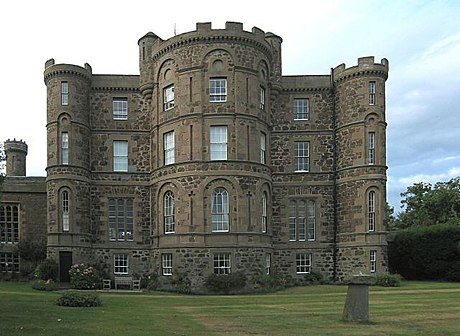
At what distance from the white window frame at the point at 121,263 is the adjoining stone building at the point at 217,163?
8 centimetres

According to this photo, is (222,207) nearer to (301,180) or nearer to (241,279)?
(241,279)

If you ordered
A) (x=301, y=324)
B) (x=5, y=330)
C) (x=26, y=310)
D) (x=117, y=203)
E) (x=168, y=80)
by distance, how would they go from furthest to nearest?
(x=117, y=203), (x=168, y=80), (x=26, y=310), (x=301, y=324), (x=5, y=330)

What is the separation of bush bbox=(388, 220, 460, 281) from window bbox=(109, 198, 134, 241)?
1972 cm

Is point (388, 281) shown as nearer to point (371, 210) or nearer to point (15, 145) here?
point (371, 210)

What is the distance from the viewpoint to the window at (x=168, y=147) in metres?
35.8

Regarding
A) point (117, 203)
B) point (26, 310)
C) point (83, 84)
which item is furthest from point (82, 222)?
point (26, 310)

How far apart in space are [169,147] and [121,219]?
21.2 ft

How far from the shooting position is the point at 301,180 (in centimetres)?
3897

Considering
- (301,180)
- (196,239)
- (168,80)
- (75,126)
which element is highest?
(168,80)

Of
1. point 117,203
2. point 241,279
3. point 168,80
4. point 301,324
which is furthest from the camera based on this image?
point 117,203

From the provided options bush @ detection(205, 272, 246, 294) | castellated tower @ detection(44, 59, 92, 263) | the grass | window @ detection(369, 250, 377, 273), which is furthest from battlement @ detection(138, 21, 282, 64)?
the grass

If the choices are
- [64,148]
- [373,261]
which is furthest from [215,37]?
[373,261]

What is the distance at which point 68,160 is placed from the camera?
37.2 m

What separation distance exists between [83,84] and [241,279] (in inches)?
672
